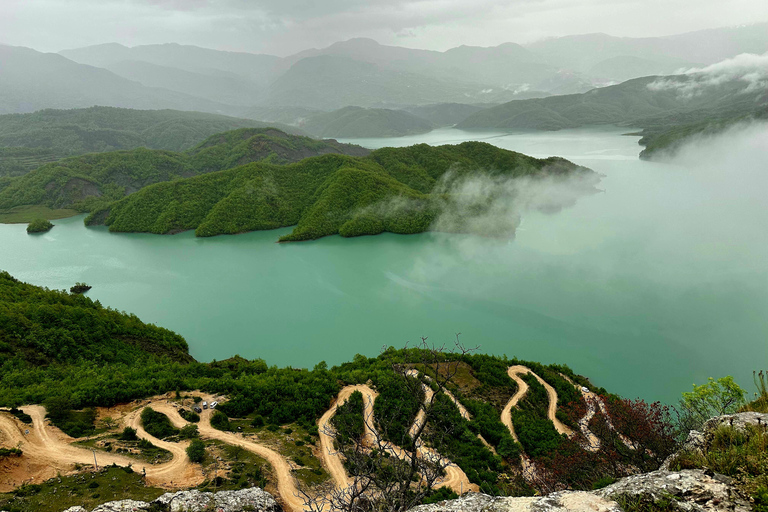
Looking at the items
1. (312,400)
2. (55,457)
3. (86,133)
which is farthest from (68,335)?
(86,133)

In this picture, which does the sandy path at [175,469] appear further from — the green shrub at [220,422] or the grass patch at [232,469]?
the green shrub at [220,422]

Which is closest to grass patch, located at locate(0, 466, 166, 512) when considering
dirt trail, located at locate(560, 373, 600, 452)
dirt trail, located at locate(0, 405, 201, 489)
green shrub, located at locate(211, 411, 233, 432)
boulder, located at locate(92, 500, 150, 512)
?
dirt trail, located at locate(0, 405, 201, 489)

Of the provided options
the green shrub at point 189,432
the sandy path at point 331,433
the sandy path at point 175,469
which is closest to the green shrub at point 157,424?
the sandy path at point 175,469

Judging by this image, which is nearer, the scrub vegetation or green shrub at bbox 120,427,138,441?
the scrub vegetation

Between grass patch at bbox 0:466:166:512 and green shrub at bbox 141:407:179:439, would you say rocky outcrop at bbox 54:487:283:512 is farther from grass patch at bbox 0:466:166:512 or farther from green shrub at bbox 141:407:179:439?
green shrub at bbox 141:407:179:439

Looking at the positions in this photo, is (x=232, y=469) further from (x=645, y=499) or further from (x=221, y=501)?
(x=645, y=499)

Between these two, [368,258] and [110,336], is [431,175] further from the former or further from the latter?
[110,336]
